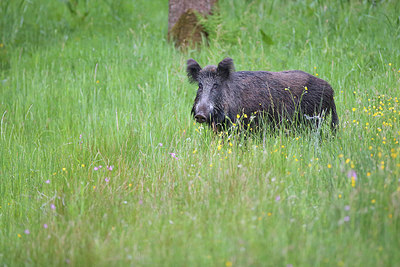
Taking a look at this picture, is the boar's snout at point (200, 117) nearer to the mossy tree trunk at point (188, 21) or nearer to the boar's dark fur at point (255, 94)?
the boar's dark fur at point (255, 94)

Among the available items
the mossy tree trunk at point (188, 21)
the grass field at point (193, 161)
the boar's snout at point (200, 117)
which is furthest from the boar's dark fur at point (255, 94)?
the mossy tree trunk at point (188, 21)

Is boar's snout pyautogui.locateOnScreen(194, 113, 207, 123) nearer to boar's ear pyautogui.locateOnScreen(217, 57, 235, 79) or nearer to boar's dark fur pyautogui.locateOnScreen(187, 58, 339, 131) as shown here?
boar's dark fur pyautogui.locateOnScreen(187, 58, 339, 131)

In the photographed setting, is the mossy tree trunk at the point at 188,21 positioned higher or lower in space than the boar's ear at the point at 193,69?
higher

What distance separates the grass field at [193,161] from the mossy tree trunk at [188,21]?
1.28 ft

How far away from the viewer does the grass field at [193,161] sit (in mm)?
2875

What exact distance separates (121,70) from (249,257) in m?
5.87

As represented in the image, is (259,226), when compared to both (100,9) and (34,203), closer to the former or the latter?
(34,203)

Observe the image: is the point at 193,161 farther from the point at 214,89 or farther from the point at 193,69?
the point at 193,69

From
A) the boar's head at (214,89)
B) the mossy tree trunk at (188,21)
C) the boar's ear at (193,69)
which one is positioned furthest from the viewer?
the mossy tree trunk at (188,21)

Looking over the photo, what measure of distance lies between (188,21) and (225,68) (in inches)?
152

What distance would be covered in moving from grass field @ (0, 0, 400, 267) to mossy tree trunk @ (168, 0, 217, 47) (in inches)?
15.3

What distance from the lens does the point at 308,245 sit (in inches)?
105

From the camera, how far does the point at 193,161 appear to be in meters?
4.34

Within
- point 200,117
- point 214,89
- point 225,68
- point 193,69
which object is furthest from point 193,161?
point 193,69
